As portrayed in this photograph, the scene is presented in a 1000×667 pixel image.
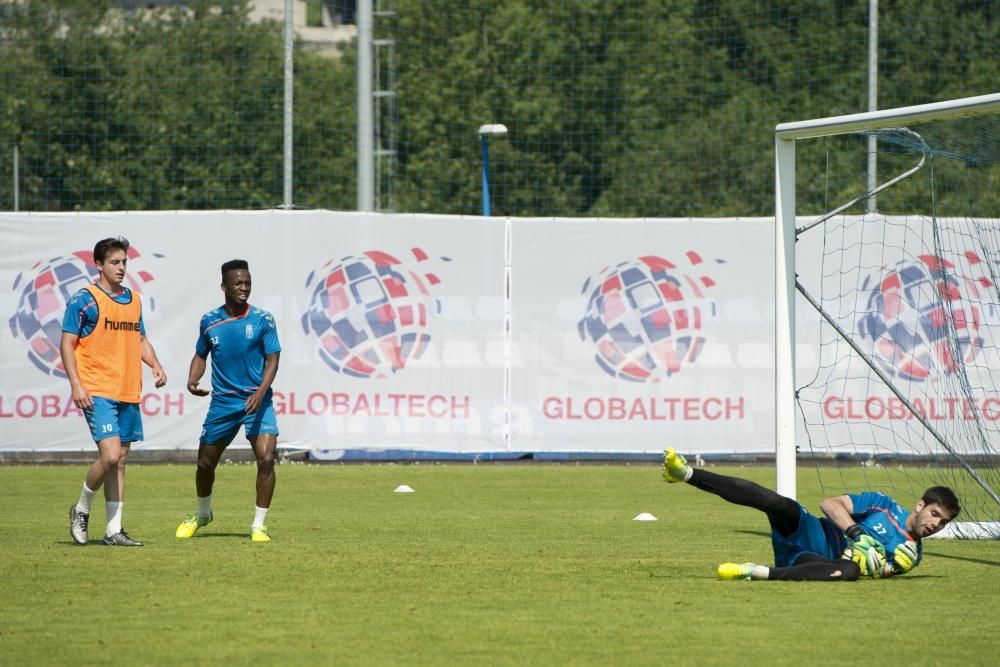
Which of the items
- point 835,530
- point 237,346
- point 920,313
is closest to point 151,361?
point 237,346

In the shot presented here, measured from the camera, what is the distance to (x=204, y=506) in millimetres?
11680

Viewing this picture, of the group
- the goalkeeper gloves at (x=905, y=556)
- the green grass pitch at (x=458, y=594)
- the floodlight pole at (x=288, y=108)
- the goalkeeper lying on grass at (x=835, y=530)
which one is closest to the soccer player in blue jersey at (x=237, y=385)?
the green grass pitch at (x=458, y=594)

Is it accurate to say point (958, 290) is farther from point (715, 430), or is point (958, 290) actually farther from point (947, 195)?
point (947, 195)

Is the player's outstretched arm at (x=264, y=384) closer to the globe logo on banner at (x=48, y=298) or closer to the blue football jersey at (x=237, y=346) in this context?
the blue football jersey at (x=237, y=346)

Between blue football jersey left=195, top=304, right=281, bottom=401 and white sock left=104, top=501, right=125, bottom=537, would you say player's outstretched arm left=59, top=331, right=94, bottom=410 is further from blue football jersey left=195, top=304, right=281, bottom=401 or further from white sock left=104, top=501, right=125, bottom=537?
blue football jersey left=195, top=304, right=281, bottom=401

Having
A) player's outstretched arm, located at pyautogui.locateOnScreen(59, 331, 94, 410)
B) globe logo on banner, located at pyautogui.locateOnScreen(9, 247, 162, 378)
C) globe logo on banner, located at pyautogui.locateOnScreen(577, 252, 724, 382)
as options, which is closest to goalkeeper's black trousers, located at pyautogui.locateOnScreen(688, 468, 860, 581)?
player's outstretched arm, located at pyautogui.locateOnScreen(59, 331, 94, 410)

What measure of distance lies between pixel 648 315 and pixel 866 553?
10113 mm

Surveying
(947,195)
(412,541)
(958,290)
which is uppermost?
(947,195)

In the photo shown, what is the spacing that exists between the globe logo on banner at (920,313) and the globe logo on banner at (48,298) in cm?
939

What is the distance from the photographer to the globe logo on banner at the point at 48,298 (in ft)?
61.8

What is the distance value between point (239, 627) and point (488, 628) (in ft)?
4.18

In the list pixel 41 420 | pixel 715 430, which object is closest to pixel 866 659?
pixel 715 430

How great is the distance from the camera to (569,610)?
27.1 ft

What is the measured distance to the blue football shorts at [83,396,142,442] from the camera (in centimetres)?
1088
